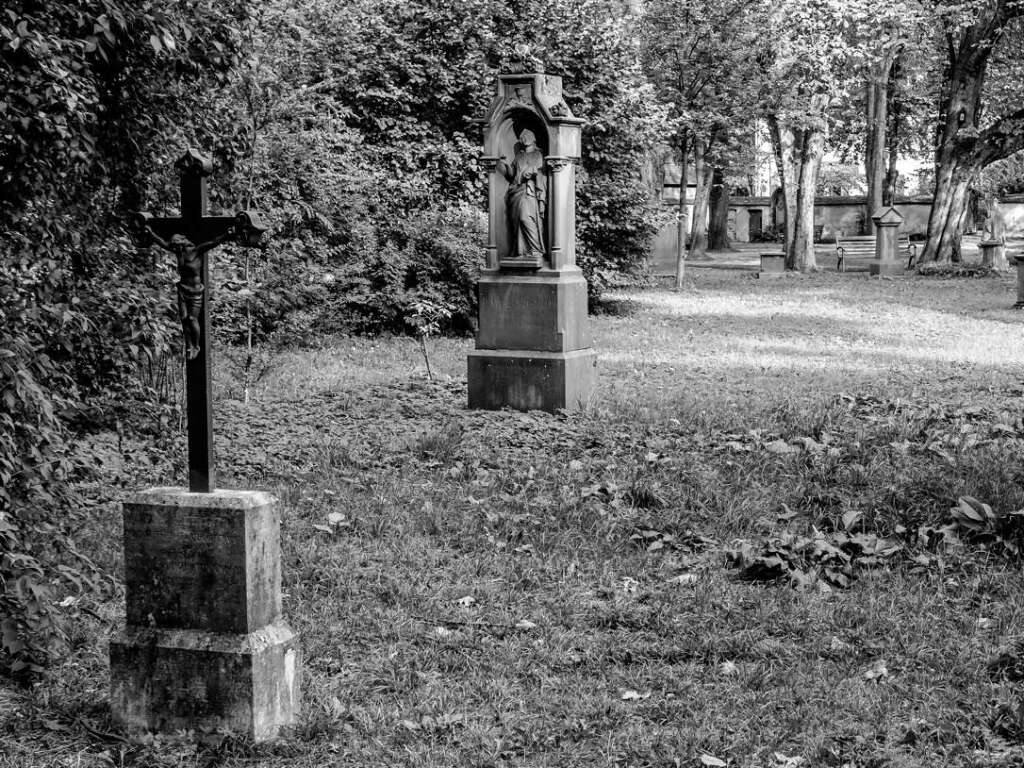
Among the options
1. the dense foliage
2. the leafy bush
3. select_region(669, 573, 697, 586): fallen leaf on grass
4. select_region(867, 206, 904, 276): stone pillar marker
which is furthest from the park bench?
select_region(669, 573, 697, 586): fallen leaf on grass

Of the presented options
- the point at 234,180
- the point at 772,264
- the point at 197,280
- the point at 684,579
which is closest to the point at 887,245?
the point at 772,264

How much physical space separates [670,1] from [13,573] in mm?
22023

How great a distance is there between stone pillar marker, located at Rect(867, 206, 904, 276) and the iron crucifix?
1104 inches

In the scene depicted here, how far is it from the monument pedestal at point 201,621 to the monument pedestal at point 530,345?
6.21 meters

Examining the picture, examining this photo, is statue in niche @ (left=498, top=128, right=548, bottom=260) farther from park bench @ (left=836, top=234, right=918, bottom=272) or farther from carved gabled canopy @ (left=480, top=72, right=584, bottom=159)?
park bench @ (left=836, top=234, right=918, bottom=272)

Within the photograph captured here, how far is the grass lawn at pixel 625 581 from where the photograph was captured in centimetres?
402

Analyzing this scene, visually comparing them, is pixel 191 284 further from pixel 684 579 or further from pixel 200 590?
pixel 684 579

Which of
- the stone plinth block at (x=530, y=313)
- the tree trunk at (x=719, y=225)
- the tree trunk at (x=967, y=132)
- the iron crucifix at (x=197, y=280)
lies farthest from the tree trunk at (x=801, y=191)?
the iron crucifix at (x=197, y=280)

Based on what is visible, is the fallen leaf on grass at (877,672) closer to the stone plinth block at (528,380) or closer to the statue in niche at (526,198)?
the stone plinth block at (528,380)

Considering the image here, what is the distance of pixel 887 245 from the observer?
1201 inches

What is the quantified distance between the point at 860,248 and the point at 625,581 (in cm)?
4044

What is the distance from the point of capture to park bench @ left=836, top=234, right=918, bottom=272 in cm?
3319

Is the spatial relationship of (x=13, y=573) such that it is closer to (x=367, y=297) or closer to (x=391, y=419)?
(x=391, y=419)

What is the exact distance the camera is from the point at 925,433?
8281 millimetres
